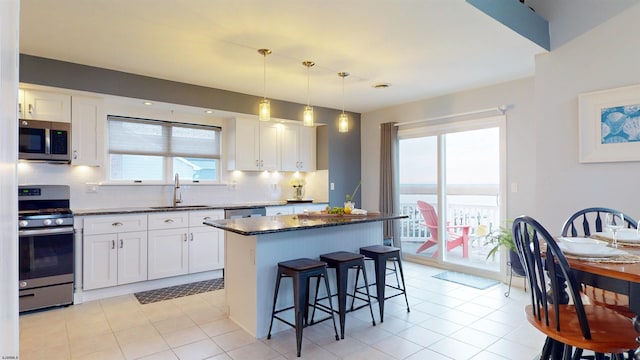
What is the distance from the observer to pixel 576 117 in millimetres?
3152

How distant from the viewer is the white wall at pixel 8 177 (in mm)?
626

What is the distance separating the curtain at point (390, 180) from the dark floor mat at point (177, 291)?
262 cm

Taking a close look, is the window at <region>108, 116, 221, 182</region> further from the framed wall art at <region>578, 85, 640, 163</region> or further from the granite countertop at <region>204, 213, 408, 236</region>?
the framed wall art at <region>578, 85, 640, 163</region>

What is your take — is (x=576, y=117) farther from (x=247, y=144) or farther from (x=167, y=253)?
(x=167, y=253)

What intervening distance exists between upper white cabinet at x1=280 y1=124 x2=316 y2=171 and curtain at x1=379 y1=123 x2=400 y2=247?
47.6 inches

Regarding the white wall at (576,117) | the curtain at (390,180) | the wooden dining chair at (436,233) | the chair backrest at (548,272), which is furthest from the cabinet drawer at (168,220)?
the white wall at (576,117)

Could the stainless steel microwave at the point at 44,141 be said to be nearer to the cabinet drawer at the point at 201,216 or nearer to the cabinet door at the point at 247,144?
the cabinet drawer at the point at 201,216

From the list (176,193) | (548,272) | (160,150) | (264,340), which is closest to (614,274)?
(548,272)

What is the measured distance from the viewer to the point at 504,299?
3.70m

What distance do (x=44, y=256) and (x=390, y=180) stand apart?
438cm

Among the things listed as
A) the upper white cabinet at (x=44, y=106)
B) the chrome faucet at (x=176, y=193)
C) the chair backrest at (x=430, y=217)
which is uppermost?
the upper white cabinet at (x=44, y=106)

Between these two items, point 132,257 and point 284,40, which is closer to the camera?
point 284,40

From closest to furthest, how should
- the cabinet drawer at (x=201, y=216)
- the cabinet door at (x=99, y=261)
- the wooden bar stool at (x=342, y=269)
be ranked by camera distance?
the wooden bar stool at (x=342, y=269) → the cabinet door at (x=99, y=261) → the cabinet drawer at (x=201, y=216)

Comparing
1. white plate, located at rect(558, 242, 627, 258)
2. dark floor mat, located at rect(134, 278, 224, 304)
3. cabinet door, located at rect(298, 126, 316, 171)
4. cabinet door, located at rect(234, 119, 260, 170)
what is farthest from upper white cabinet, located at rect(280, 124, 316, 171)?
white plate, located at rect(558, 242, 627, 258)
